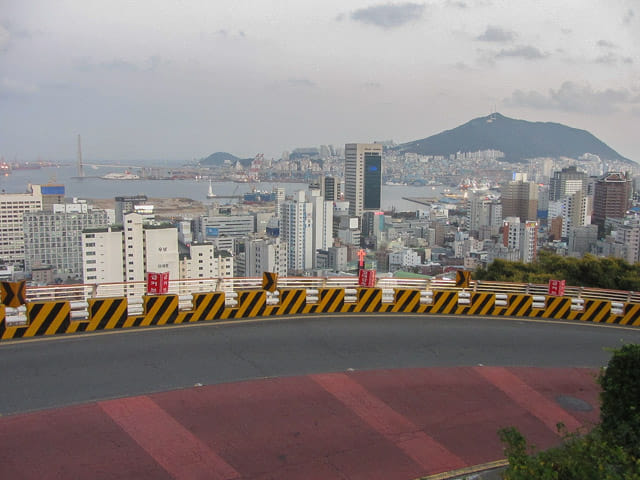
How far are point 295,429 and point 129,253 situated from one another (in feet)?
107

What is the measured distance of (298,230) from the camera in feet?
247

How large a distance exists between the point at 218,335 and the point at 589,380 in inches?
154

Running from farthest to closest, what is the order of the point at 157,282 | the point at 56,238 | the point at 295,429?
the point at 56,238, the point at 157,282, the point at 295,429

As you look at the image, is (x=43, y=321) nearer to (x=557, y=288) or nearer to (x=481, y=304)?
(x=481, y=304)

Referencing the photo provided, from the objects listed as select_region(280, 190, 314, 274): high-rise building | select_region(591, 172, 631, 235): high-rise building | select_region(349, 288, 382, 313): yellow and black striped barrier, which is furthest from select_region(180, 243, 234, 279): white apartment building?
select_region(591, 172, 631, 235): high-rise building

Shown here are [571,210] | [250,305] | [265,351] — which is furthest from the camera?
[571,210]

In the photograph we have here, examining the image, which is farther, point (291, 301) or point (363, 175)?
point (363, 175)

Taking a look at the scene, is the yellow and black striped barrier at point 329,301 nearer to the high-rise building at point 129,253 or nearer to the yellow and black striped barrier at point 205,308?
the yellow and black striped barrier at point 205,308

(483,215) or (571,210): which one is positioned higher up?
(571,210)

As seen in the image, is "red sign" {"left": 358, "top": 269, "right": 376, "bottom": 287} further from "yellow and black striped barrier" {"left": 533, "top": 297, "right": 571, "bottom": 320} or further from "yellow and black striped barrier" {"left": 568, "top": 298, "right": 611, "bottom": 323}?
"yellow and black striped barrier" {"left": 568, "top": 298, "right": 611, "bottom": 323}

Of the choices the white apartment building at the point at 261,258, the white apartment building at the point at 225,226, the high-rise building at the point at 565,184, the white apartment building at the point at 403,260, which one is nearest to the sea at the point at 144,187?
the high-rise building at the point at 565,184

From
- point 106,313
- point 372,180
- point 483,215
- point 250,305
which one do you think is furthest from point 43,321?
point 372,180

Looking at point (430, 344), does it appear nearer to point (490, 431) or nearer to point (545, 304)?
point (490, 431)

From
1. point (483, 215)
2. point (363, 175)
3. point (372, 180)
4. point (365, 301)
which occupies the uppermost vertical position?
point (365, 301)
